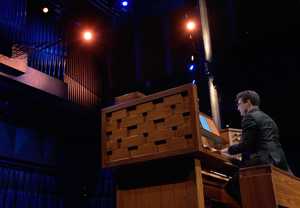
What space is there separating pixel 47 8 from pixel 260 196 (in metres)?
6.82

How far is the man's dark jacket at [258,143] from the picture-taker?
149 inches

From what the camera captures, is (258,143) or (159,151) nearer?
(159,151)

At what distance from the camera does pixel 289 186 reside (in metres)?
3.76

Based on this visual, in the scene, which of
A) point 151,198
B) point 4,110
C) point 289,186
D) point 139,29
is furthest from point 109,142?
point 139,29

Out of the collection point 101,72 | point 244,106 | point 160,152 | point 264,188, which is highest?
point 101,72

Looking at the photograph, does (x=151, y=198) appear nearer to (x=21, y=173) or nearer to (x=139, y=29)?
(x=21, y=173)

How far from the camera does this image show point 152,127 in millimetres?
3537

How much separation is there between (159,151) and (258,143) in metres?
1.06

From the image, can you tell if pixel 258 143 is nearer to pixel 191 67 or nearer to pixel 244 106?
pixel 244 106

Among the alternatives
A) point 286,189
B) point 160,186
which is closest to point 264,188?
point 286,189

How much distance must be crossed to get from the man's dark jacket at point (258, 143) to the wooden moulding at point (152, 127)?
2.38 ft

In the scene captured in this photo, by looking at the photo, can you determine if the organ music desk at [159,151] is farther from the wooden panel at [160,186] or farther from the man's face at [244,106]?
the man's face at [244,106]

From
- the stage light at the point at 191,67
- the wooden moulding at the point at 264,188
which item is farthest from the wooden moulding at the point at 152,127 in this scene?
the stage light at the point at 191,67

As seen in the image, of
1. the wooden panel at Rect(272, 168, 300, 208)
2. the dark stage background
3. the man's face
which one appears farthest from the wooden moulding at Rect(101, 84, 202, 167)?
the dark stage background
